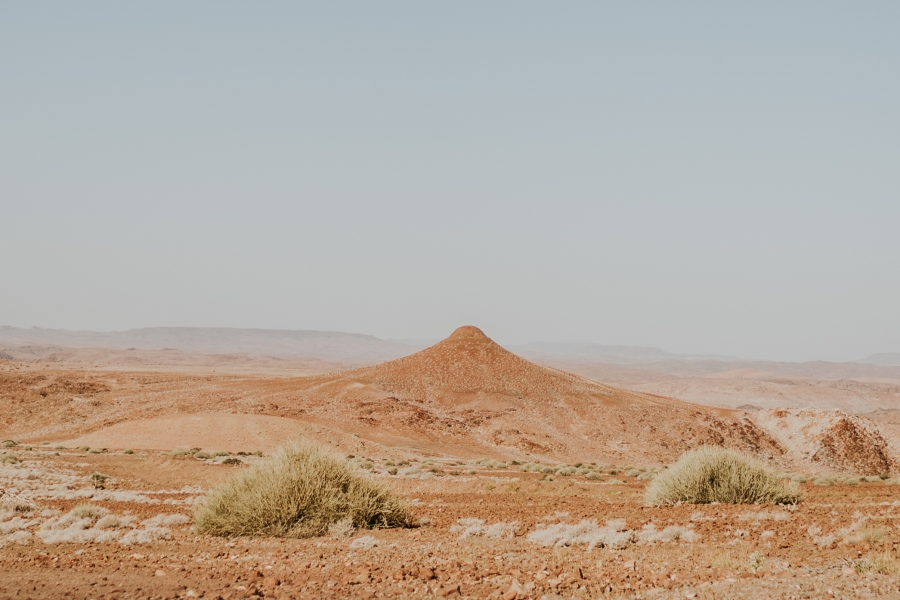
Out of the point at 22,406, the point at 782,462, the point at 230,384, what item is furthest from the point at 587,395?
the point at 22,406

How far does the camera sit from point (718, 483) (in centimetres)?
1509

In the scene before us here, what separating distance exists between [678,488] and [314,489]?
8.10 meters

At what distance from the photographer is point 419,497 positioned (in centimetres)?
1958

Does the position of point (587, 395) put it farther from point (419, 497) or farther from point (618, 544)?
point (618, 544)

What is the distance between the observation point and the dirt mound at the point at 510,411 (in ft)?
148

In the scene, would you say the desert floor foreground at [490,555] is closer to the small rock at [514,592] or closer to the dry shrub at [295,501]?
the small rock at [514,592]

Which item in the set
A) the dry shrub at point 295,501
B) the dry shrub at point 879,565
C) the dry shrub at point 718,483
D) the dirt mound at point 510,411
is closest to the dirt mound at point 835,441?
the dirt mound at point 510,411

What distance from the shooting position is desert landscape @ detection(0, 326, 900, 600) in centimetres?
804

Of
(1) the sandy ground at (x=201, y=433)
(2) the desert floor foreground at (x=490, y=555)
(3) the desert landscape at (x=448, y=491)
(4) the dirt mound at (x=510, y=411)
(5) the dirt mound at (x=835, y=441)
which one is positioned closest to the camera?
(2) the desert floor foreground at (x=490, y=555)

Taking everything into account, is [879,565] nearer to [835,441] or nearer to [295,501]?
[295,501]

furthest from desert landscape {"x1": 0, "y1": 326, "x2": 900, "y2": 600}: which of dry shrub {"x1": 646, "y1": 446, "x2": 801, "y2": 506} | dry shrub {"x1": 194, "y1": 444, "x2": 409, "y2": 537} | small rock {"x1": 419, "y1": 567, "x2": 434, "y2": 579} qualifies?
dry shrub {"x1": 646, "y1": 446, "x2": 801, "y2": 506}

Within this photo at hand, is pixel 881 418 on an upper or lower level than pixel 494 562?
lower

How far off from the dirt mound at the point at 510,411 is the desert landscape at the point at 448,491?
0.22m

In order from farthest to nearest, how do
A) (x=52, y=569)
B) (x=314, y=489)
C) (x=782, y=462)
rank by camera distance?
(x=782, y=462) < (x=314, y=489) < (x=52, y=569)
